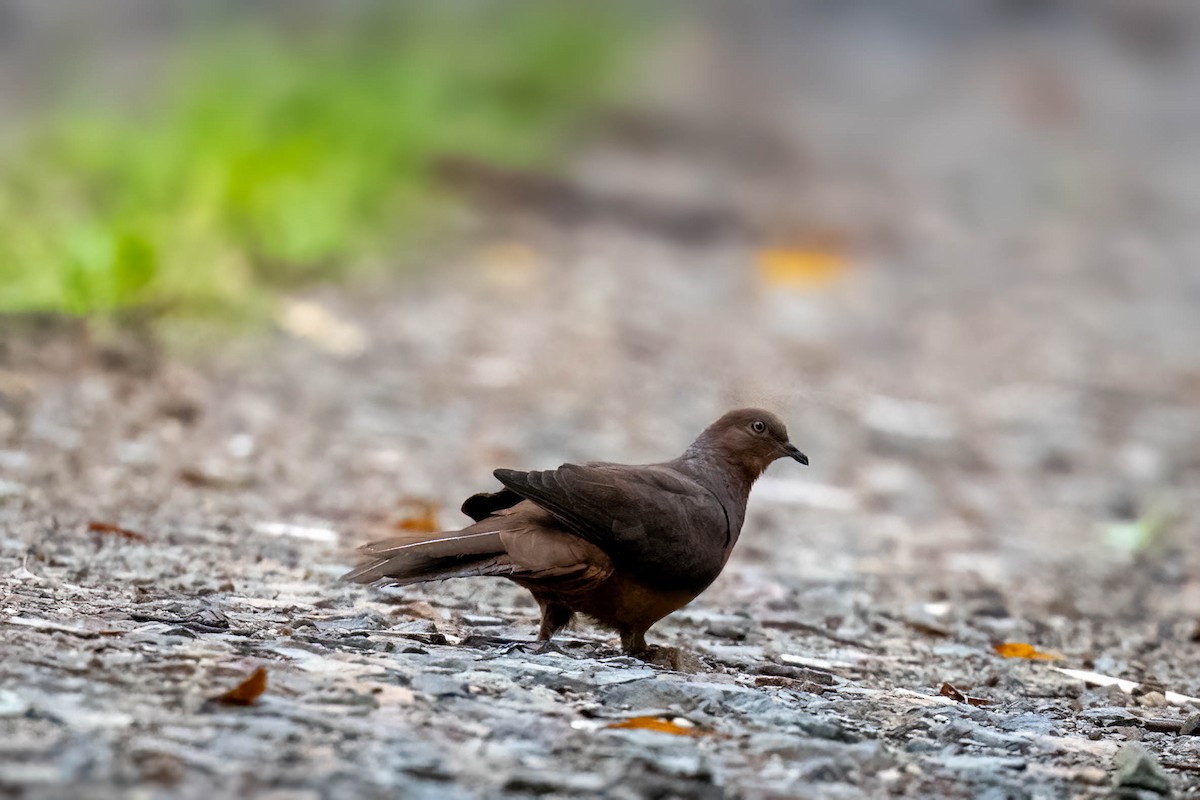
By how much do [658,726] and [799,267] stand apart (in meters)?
11.0

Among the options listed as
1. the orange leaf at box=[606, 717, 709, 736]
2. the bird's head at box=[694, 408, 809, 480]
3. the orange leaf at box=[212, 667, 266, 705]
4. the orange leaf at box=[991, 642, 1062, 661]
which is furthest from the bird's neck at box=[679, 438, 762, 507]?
the orange leaf at box=[212, 667, 266, 705]

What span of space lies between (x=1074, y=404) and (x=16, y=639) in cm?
917

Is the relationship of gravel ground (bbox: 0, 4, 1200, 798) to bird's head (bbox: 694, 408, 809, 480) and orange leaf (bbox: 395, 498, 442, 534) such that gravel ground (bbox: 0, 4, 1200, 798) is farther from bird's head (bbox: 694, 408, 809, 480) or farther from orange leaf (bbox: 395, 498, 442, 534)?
bird's head (bbox: 694, 408, 809, 480)

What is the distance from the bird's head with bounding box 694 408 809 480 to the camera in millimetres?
5352

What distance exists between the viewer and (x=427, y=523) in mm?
6566

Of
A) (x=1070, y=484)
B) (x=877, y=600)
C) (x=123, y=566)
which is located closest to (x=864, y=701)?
(x=877, y=600)

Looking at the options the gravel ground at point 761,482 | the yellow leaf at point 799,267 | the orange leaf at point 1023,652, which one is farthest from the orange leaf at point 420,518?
the yellow leaf at point 799,267

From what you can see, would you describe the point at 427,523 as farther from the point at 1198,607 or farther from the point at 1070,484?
the point at 1070,484

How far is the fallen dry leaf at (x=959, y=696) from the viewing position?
4.67 meters

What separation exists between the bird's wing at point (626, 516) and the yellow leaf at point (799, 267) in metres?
9.13

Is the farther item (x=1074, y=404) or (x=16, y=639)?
(x=1074, y=404)

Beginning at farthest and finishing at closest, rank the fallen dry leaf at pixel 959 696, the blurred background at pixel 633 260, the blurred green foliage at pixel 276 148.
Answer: the blurred green foliage at pixel 276 148, the blurred background at pixel 633 260, the fallen dry leaf at pixel 959 696

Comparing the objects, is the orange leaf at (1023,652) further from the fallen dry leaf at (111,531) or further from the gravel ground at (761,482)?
the fallen dry leaf at (111,531)

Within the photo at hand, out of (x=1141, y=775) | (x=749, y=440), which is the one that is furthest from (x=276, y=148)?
(x=1141, y=775)
